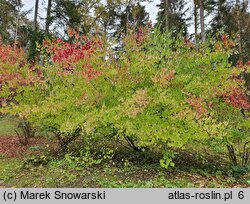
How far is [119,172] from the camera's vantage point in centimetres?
618

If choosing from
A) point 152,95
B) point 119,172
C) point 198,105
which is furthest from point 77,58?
point 198,105

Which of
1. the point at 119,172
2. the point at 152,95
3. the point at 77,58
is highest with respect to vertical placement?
the point at 77,58

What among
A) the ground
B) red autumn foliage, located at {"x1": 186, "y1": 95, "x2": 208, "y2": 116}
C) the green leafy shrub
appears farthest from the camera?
the ground

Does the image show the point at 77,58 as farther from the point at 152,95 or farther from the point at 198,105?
the point at 198,105

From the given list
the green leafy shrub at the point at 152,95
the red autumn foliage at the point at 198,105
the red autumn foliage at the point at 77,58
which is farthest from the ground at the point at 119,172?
the red autumn foliage at the point at 77,58

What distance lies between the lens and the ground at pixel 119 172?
558cm

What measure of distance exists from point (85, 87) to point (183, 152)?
3.69 meters

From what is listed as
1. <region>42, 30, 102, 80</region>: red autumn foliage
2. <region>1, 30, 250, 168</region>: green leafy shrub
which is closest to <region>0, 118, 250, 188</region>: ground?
<region>1, 30, 250, 168</region>: green leafy shrub

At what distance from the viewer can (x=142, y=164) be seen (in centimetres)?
685

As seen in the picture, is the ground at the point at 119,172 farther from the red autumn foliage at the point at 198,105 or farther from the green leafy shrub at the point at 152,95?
the red autumn foliage at the point at 198,105

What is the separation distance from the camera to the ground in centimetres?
558

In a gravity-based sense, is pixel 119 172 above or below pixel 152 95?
below

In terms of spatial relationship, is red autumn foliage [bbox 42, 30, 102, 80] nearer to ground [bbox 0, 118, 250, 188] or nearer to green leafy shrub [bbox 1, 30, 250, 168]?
green leafy shrub [bbox 1, 30, 250, 168]

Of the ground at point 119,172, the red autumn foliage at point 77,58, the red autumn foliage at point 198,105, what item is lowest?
the ground at point 119,172
